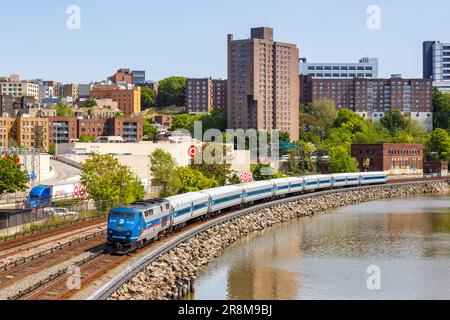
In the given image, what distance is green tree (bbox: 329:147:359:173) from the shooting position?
12738 centimetres

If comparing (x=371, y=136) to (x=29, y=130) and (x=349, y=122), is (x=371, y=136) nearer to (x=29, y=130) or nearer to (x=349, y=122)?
(x=349, y=122)

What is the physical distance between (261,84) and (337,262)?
13464 cm

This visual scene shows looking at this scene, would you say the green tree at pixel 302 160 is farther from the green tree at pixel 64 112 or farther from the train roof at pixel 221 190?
the green tree at pixel 64 112

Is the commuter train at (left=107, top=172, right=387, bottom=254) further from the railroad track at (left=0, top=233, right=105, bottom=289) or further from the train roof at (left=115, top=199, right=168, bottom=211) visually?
the railroad track at (left=0, top=233, right=105, bottom=289)

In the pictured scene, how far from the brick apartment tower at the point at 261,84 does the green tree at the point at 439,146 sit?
3694 cm

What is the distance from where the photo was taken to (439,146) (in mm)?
158625

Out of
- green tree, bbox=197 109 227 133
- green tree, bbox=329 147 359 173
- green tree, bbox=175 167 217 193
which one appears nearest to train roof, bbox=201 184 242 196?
green tree, bbox=175 167 217 193

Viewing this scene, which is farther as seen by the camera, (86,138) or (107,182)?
(86,138)

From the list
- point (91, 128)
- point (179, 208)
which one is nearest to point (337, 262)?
point (179, 208)

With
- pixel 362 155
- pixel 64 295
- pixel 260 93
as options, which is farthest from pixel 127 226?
pixel 260 93

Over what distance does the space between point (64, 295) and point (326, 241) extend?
3332 centimetres

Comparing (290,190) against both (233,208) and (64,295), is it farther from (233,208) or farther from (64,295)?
(64,295)
